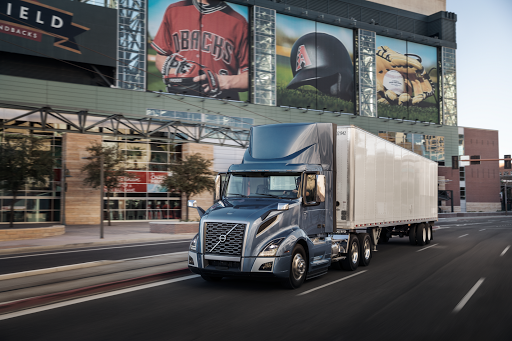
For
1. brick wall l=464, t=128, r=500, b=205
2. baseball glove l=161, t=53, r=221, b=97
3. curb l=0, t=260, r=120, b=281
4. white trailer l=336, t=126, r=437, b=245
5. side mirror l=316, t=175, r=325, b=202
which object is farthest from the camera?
brick wall l=464, t=128, r=500, b=205

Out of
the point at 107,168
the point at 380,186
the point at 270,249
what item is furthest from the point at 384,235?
the point at 107,168

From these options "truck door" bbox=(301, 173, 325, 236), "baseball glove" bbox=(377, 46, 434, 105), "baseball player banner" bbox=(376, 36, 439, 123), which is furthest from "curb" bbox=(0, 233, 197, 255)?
"baseball glove" bbox=(377, 46, 434, 105)

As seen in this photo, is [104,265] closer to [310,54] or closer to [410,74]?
[310,54]

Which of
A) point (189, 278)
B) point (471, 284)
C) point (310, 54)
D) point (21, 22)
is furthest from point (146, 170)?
point (471, 284)

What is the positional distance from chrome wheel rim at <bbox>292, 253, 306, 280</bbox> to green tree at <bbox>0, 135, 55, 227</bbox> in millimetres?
20297

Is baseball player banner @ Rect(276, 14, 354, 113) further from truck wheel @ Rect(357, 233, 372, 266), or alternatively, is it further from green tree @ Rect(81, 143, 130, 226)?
truck wheel @ Rect(357, 233, 372, 266)

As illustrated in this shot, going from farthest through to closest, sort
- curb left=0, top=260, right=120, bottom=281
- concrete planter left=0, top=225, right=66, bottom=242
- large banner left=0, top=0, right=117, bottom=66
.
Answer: large banner left=0, top=0, right=117, bottom=66 < concrete planter left=0, top=225, right=66, bottom=242 < curb left=0, top=260, right=120, bottom=281

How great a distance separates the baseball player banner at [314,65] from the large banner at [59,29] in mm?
21421

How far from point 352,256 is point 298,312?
17.7ft

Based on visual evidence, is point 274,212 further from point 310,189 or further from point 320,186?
point 320,186

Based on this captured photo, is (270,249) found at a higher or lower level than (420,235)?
higher

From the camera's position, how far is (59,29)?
41594 mm

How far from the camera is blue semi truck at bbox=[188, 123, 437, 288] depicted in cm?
948

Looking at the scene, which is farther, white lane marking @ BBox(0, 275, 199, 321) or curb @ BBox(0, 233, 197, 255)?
curb @ BBox(0, 233, 197, 255)
